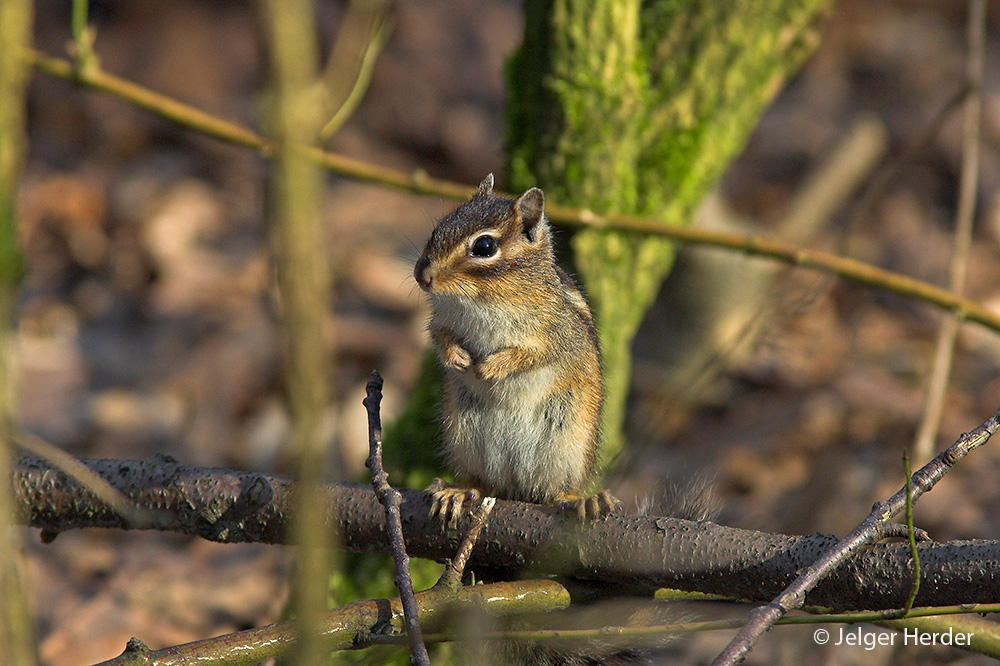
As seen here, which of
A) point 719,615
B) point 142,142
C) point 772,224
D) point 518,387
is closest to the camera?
point 719,615

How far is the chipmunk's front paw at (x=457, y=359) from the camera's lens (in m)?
2.69

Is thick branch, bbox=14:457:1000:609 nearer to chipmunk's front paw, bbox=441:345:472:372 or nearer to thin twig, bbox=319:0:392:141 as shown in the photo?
chipmunk's front paw, bbox=441:345:472:372

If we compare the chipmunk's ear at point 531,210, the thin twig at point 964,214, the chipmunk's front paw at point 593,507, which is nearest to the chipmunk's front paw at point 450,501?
the chipmunk's front paw at point 593,507

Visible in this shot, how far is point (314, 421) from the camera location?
2.97 feet

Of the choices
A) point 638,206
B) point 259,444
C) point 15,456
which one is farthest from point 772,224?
point 15,456

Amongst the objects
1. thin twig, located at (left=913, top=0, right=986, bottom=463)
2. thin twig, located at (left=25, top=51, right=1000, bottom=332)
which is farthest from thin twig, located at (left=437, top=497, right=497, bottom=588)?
thin twig, located at (left=913, top=0, right=986, bottom=463)

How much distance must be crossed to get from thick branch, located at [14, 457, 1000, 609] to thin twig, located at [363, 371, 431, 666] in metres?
0.24

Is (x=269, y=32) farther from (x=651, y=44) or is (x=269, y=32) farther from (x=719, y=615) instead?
(x=651, y=44)

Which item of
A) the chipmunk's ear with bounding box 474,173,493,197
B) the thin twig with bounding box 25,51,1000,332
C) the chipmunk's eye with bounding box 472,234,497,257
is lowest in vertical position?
the chipmunk's eye with bounding box 472,234,497,257

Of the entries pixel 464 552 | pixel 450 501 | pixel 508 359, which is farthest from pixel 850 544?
pixel 508 359

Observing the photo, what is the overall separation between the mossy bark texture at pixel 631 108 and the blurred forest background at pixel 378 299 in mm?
475

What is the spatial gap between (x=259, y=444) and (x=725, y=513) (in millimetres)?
2362

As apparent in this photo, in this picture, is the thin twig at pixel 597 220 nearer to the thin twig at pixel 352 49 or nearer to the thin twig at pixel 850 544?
the thin twig at pixel 352 49

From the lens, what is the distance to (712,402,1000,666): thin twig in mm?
1612
